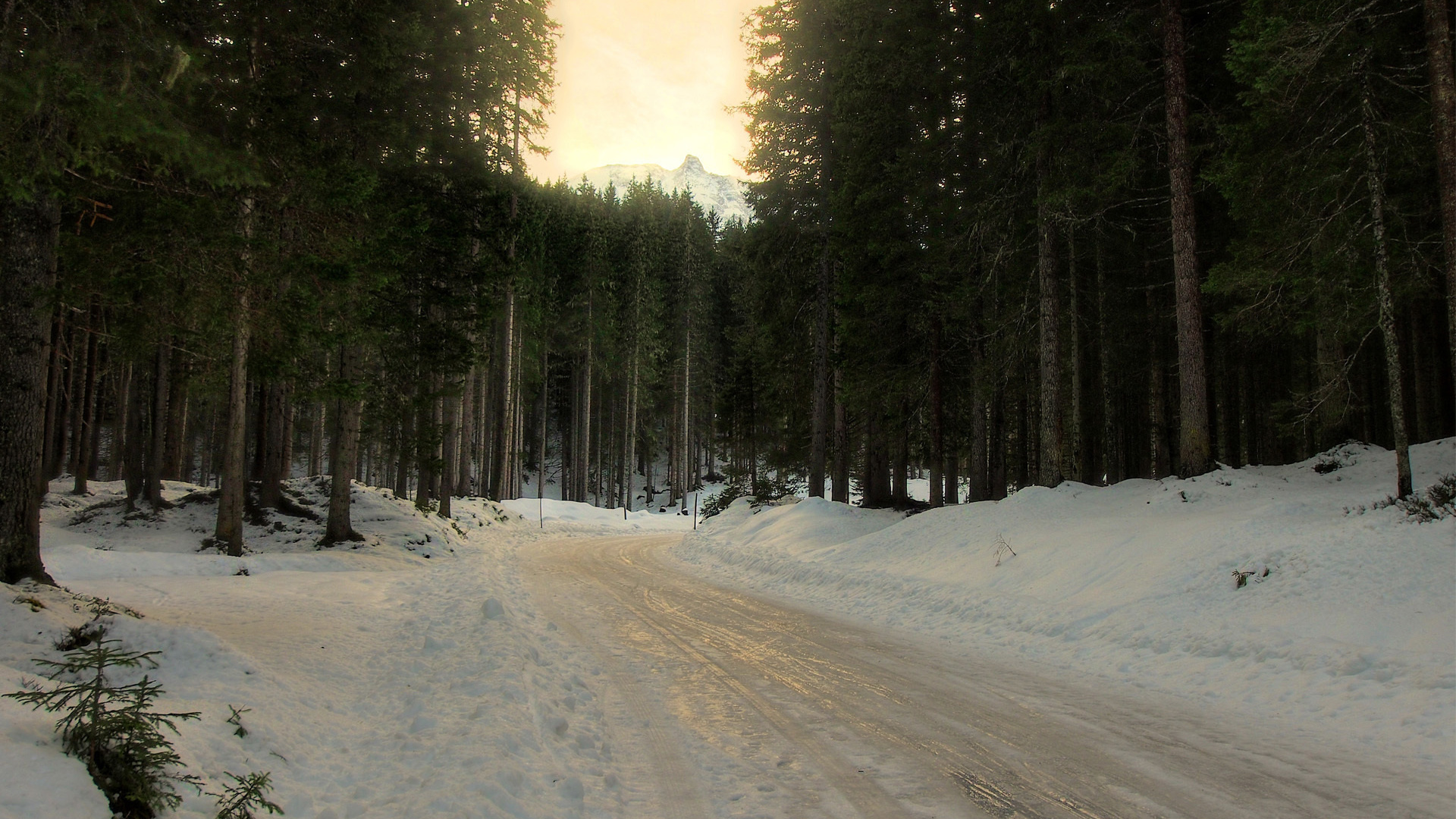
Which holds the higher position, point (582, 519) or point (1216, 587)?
point (1216, 587)

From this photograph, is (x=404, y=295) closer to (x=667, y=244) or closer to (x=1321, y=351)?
(x=1321, y=351)

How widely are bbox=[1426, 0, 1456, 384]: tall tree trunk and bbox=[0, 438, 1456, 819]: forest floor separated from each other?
3219mm

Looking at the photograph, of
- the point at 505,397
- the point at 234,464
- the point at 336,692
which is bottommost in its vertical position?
the point at 336,692

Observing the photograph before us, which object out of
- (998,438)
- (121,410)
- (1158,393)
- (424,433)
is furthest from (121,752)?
(121,410)

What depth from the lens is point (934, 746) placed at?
16.5 feet

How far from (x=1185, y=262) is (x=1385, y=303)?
3294mm

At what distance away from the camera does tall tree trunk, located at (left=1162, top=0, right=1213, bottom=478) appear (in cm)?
1245

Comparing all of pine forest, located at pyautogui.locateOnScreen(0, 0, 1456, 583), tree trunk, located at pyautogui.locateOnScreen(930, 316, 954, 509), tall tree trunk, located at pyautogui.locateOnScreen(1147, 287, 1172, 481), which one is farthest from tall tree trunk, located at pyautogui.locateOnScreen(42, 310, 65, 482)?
tall tree trunk, located at pyautogui.locateOnScreen(1147, 287, 1172, 481)

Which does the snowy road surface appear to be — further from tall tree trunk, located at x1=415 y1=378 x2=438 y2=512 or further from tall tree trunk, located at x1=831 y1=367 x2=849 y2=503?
tall tree trunk, located at x1=831 y1=367 x2=849 y2=503

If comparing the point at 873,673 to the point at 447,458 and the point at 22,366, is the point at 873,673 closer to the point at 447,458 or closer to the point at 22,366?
the point at 22,366

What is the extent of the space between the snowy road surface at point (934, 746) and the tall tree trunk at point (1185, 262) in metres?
7.81

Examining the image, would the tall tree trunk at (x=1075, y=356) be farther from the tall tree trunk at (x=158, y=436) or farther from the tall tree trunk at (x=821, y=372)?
the tall tree trunk at (x=158, y=436)

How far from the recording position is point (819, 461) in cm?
2131

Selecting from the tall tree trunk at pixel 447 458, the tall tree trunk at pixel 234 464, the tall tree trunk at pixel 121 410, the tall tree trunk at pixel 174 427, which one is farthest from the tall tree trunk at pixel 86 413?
the tall tree trunk at pixel 234 464
